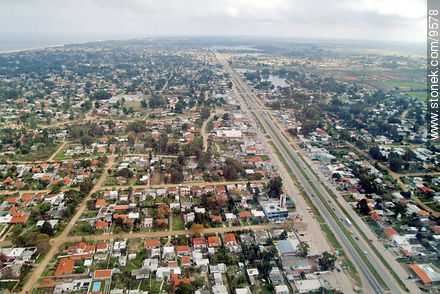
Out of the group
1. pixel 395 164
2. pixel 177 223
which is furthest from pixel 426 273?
pixel 177 223

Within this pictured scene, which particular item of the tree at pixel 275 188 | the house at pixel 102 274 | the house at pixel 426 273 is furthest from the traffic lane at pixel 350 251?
the house at pixel 102 274

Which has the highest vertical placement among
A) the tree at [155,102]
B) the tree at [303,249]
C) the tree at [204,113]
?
the tree at [155,102]

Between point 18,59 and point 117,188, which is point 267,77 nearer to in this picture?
point 117,188

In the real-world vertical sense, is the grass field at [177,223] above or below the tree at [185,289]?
below

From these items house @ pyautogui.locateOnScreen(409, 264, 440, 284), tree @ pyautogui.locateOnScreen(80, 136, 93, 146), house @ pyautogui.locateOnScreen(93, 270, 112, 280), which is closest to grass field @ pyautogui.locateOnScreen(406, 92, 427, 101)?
house @ pyautogui.locateOnScreen(409, 264, 440, 284)

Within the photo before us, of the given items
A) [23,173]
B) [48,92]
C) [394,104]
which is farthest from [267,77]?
[23,173]

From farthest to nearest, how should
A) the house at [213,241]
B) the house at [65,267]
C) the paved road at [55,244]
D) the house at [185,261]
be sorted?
the house at [213,241] → the house at [185,261] → the house at [65,267] → the paved road at [55,244]

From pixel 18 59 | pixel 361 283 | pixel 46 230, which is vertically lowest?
pixel 361 283

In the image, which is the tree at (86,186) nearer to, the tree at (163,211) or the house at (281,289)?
the tree at (163,211)
